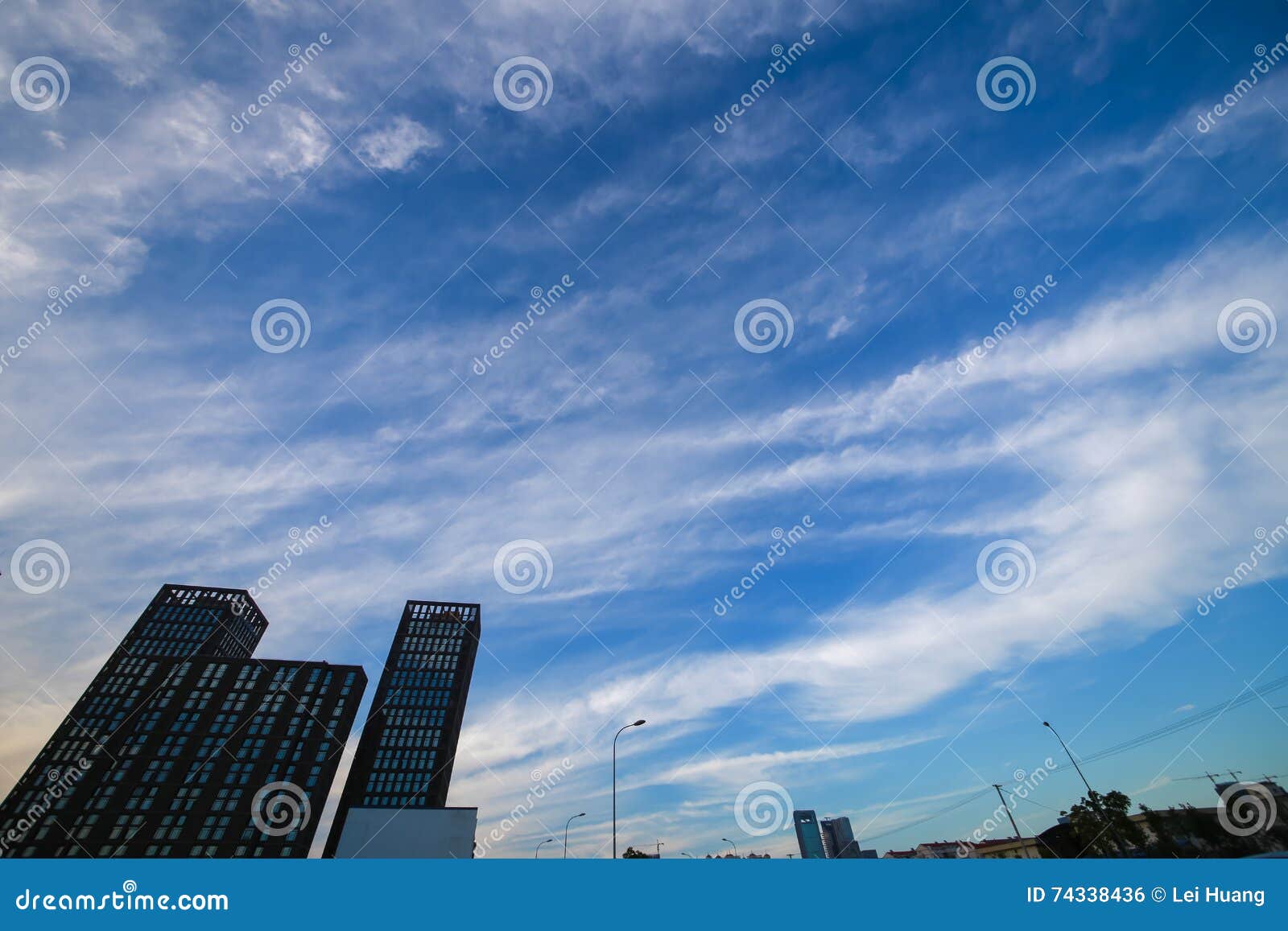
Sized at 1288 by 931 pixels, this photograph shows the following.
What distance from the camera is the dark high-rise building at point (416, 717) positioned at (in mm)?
106375

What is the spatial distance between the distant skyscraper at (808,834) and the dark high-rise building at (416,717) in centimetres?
12822

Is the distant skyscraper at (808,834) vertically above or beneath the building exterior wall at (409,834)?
above

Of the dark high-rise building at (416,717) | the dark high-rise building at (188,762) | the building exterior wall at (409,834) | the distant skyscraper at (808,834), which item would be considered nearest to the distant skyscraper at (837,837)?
the distant skyscraper at (808,834)

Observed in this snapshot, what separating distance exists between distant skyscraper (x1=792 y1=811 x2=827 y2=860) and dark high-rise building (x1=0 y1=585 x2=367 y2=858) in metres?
152

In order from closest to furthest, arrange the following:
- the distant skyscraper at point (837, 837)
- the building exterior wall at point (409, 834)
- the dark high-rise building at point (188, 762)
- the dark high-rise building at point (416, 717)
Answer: the building exterior wall at point (409, 834), the dark high-rise building at point (188, 762), the dark high-rise building at point (416, 717), the distant skyscraper at point (837, 837)

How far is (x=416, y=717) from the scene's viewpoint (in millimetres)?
114750

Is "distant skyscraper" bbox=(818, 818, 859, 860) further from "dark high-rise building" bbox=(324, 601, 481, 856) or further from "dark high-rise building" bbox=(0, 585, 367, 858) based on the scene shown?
"dark high-rise building" bbox=(0, 585, 367, 858)

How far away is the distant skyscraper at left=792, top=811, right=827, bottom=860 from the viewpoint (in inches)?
7259

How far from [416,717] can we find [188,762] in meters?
36.8

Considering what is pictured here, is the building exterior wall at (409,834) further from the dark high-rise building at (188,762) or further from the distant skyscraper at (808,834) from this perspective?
the distant skyscraper at (808,834)
